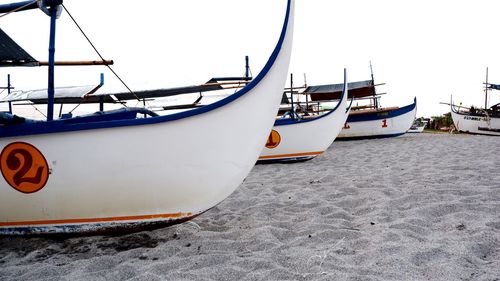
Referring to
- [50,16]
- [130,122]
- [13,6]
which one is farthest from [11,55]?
[130,122]

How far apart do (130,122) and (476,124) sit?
1967cm

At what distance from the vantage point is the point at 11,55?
175 inches

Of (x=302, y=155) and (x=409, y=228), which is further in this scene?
(x=302, y=155)

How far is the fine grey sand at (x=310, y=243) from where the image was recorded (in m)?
2.08

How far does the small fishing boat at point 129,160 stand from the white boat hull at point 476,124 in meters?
18.2

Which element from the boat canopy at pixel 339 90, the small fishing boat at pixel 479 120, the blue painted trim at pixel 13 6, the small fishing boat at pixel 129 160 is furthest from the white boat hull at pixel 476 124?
the blue painted trim at pixel 13 6

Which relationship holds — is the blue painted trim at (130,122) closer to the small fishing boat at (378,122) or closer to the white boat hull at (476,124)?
the small fishing boat at (378,122)

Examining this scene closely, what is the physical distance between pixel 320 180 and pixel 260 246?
8.60 feet

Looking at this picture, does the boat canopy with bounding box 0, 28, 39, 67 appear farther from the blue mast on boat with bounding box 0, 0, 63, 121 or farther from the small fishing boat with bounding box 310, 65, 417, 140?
the small fishing boat with bounding box 310, 65, 417, 140

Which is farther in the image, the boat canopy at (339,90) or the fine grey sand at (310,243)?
the boat canopy at (339,90)

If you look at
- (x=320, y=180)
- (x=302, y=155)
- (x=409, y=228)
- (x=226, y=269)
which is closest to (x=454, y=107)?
(x=302, y=155)

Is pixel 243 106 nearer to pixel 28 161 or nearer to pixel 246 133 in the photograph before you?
pixel 246 133

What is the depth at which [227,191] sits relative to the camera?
2.73 m

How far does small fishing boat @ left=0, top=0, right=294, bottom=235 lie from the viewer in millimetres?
2443
